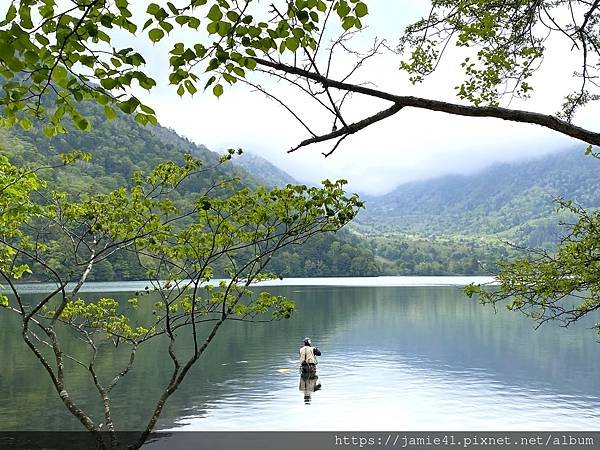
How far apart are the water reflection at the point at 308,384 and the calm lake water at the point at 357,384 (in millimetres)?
317

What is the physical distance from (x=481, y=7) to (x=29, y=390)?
28.5 m

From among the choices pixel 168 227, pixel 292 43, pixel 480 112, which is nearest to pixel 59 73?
pixel 292 43

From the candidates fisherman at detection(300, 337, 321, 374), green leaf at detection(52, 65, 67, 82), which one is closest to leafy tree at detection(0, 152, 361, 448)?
green leaf at detection(52, 65, 67, 82)

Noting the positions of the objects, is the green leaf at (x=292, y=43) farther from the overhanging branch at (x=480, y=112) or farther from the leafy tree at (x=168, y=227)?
the leafy tree at (x=168, y=227)

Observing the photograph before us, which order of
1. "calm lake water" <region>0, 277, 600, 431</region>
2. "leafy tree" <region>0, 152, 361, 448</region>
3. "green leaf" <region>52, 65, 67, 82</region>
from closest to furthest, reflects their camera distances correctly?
"green leaf" <region>52, 65, 67, 82</region>, "leafy tree" <region>0, 152, 361, 448</region>, "calm lake water" <region>0, 277, 600, 431</region>

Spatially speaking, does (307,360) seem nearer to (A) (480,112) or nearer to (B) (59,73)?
(A) (480,112)

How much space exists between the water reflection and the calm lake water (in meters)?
0.32

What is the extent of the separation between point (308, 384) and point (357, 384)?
305 cm

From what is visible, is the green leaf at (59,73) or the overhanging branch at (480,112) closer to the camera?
the green leaf at (59,73)

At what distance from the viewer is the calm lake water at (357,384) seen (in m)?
24.4

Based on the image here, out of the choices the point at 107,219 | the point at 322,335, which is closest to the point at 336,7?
the point at 107,219

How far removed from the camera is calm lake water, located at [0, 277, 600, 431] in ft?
80.1

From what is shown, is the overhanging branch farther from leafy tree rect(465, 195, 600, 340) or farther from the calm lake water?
the calm lake water

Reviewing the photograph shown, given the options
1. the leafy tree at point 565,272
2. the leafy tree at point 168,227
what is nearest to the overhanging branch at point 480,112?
the leafy tree at point 168,227
